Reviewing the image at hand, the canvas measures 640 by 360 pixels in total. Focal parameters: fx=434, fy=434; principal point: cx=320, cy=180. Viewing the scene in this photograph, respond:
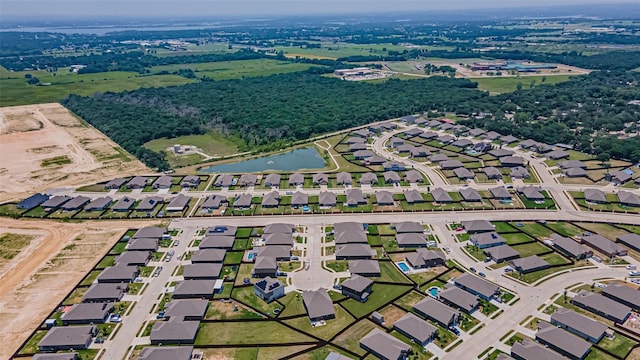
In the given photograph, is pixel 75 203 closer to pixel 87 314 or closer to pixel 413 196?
pixel 87 314

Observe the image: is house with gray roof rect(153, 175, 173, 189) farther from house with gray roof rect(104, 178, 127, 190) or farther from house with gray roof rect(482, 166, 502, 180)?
house with gray roof rect(482, 166, 502, 180)

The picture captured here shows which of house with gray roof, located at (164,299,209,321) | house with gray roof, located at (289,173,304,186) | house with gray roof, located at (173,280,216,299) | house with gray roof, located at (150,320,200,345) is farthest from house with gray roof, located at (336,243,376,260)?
house with gray roof, located at (289,173,304,186)

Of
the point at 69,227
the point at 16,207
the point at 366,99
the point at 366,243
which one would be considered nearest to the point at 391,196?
the point at 366,243

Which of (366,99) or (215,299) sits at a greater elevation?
(366,99)

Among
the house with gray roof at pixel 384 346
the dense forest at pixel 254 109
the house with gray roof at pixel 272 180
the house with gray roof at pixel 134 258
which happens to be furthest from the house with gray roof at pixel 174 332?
the dense forest at pixel 254 109

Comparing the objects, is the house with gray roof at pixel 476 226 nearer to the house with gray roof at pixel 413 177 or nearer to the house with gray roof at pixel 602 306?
the house with gray roof at pixel 602 306

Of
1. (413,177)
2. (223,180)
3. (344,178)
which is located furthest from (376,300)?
(223,180)

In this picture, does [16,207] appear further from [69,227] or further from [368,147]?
[368,147]
